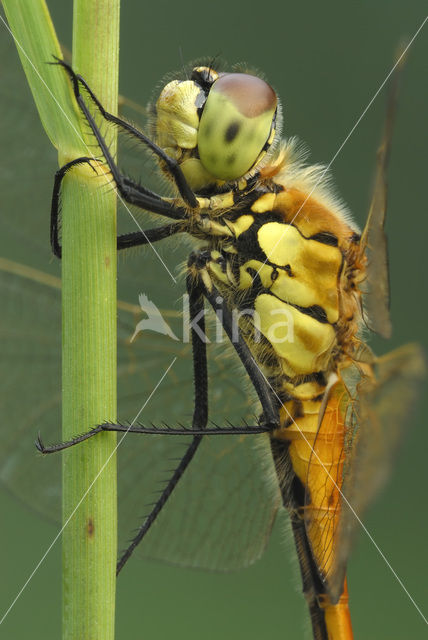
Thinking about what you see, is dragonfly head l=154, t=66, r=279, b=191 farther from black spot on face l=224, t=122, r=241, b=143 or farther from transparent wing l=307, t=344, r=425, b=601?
transparent wing l=307, t=344, r=425, b=601

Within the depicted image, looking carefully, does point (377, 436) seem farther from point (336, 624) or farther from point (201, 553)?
point (201, 553)

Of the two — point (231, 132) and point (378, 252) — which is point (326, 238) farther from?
point (231, 132)

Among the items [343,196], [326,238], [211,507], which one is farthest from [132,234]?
[343,196]

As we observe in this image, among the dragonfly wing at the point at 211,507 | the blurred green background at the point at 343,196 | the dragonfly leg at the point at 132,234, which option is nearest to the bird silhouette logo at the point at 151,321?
the dragonfly wing at the point at 211,507

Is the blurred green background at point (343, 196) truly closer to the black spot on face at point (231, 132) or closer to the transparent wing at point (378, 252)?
the transparent wing at point (378, 252)

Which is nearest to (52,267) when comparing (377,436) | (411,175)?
(377,436)

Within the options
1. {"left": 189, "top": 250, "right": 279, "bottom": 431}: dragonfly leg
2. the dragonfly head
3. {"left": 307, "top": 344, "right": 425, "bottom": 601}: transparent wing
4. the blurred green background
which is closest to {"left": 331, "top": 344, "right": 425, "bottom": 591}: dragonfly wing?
{"left": 307, "top": 344, "right": 425, "bottom": 601}: transparent wing

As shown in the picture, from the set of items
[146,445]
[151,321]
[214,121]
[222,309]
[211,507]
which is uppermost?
[214,121]
